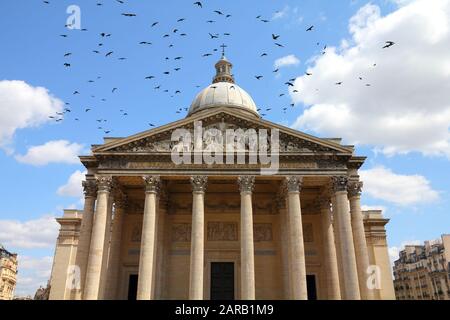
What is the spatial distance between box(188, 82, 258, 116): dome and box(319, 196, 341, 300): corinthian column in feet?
70.9

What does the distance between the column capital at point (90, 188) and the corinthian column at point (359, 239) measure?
16696 mm

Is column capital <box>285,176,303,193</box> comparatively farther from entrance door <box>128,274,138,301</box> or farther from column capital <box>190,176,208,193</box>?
entrance door <box>128,274,138,301</box>

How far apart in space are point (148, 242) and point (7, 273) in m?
67.6

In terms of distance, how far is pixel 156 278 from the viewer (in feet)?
85.3

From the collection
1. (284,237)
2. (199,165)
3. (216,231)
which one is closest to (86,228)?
(199,165)

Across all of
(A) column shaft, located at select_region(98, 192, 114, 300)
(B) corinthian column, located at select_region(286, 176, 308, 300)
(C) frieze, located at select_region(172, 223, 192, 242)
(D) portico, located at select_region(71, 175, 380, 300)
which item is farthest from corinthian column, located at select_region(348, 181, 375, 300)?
(A) column shaft, located at select_region(98, 192, 114, 300)

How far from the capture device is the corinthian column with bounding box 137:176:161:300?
22875 millimetres

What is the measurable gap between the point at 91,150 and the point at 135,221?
646cm

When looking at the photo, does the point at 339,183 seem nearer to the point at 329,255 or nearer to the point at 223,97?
the point at 329,255

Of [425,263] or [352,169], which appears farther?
[425,263]

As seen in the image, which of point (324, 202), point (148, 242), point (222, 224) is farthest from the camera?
point (222, 224)

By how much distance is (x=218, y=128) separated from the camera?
26453 millimetres
